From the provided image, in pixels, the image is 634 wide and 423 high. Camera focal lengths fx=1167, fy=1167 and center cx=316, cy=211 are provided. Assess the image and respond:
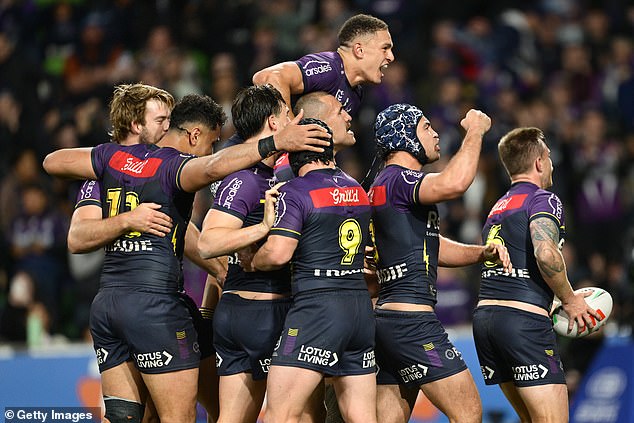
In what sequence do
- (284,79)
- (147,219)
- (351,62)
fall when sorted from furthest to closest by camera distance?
(351,62), (284,79), (147,219)

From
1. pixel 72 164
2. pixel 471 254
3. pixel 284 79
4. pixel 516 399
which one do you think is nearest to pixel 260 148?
pixel 284 79

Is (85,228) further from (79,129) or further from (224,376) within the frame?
(79,129)

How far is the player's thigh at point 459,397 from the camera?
760cm

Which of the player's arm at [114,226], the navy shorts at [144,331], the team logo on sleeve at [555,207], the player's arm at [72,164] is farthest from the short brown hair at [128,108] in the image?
the team logo on sleeve at [555,207]

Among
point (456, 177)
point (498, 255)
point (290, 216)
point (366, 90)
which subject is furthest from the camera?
point (366, 90)

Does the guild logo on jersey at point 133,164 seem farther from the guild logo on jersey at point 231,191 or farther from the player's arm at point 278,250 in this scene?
the player's arm at point 278,250

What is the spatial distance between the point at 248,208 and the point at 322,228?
602mm

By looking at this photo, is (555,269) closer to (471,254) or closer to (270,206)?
(471,254)

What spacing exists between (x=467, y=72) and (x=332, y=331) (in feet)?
33.3

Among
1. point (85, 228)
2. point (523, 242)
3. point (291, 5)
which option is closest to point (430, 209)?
point (523, 242)

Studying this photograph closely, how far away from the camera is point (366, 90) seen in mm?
15961

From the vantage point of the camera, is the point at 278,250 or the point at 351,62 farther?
the point at 351,62

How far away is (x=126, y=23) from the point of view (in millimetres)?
18438

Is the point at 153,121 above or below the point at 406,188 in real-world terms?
above
